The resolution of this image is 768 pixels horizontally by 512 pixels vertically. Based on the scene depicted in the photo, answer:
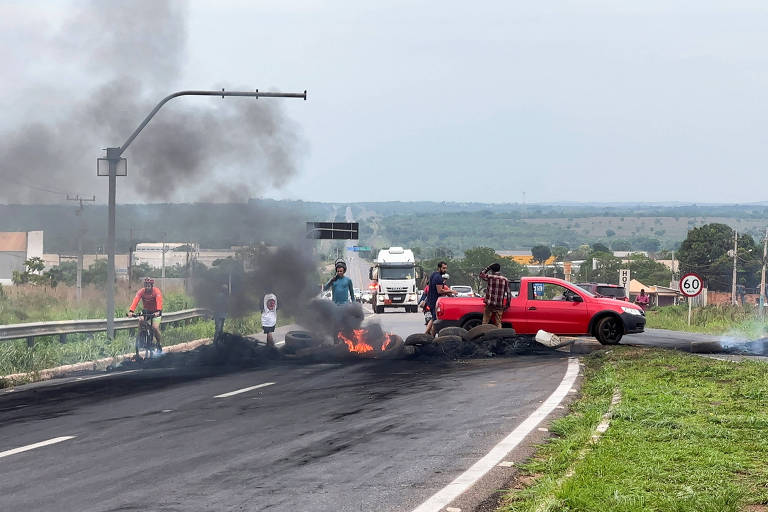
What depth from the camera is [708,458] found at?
768cm

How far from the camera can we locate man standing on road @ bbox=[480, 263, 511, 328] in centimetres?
2180

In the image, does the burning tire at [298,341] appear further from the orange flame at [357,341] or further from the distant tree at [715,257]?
the distant tree at [715,257]

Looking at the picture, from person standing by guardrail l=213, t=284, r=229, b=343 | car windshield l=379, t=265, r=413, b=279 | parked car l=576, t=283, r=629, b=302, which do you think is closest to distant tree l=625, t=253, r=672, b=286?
car windshield l=379, t=265, r=413, b=279

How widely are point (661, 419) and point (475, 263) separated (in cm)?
12262

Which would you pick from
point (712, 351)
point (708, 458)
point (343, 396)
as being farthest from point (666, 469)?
point (712, 351)

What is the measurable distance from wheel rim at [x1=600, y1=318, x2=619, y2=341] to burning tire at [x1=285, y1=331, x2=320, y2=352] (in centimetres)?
629

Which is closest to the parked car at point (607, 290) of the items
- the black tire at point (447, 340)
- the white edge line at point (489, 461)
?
the black tire at point (447, 340)

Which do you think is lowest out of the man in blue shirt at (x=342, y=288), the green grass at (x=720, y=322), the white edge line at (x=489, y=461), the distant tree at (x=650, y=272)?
the distant tree at (x=650, y=272)

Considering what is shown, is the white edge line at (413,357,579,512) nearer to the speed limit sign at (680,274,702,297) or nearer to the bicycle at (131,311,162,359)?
the bicycle at (131,311,162,359)

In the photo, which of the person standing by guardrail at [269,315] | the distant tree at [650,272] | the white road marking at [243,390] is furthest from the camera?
the distant tree at [650,272]

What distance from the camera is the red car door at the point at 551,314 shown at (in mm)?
22297

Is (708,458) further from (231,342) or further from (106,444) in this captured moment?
(231,342)

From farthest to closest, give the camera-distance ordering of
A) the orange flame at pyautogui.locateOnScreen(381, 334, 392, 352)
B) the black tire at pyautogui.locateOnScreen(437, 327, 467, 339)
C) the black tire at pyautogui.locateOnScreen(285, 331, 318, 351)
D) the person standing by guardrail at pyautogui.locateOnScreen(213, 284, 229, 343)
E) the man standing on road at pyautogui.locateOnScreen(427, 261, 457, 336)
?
the person standing by guardrail at pyautogui.locateOnScreen(213, 284, 229, 343), the man standing on road at pyautogui.locateOnScreen(427, 261, 457, 336), the orange flame at pyautogui.locateOnScreen(381, 334, 392, 352), the black tire at pyautogui.locateOnScreen(285, 331, 318, 351), the black tire at pyautogui.locateOnScreen(437, 327, 467, 339)

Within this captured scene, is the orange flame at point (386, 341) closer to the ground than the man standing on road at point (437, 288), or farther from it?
closer to the ground
